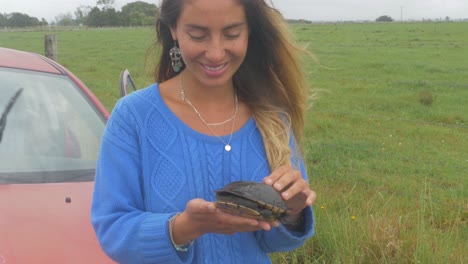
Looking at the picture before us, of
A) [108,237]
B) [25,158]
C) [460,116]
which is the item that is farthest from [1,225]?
[460,116]

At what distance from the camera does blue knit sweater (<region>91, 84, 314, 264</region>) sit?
1.62 meters

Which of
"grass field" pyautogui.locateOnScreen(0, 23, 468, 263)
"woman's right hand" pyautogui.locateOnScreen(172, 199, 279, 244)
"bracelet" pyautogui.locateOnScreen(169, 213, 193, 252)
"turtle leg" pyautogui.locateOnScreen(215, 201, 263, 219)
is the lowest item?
"grass field" pyautogui.locateOnScreen(0, 23, 468, 263)

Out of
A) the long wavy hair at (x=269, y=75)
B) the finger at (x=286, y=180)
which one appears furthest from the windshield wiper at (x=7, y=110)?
the finger at (x=286, y=180)

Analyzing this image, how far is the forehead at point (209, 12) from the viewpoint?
1679 mm

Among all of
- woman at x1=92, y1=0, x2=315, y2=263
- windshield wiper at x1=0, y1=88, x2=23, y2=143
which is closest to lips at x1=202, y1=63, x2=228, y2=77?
woman at x1=92, y1=0, x2=315, y2=263

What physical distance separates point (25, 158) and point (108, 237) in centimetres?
184

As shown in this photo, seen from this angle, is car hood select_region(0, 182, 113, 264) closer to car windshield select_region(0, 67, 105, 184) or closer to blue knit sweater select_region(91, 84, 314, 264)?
car windshield select_region(0, 67, 105, 184)

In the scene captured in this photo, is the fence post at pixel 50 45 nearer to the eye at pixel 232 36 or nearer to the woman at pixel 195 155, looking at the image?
the woman at pixel 195 155

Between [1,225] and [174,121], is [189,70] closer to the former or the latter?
[174,121]

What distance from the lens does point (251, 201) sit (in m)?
1.44

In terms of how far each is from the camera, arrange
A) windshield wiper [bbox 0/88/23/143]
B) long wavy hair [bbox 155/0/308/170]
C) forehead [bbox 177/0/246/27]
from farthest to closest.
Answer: windshield wiper [bbox 0/88/23/143]
long wavy hair [bbox 155/0/308/170]
forehead [bbox 177/0/246/27]

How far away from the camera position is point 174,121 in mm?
1743

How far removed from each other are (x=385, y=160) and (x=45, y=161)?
14.9 ft

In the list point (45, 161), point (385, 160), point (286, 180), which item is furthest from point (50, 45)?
point (286, 180)
